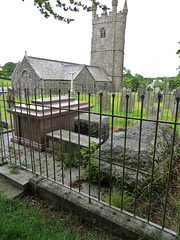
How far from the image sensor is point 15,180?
278cm

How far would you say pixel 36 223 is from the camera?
2012mm

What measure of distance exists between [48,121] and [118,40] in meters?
31.2

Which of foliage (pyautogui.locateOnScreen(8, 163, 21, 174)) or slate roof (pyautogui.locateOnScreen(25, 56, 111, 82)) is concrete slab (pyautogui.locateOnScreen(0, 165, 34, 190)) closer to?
foliage (pyautogui.locateOnScreen(8, 163, 21, 174))

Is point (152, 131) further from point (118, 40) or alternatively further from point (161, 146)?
point (118, 40)

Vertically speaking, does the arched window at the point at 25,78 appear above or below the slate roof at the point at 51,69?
below

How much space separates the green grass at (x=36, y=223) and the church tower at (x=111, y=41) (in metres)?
29.2

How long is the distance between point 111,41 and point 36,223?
3355 centimetres

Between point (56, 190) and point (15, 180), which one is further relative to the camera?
point (15, 180)

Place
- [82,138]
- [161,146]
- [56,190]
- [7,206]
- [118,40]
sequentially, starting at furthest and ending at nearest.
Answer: [118,40] < [82,138] < [161,146] < [56,190] < [7,206]

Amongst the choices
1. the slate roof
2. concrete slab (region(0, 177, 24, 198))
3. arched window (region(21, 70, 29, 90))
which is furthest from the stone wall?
concrete slab (region(0, 177, 24, 198))

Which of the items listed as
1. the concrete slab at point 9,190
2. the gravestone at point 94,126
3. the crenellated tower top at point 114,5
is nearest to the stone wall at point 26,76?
the gravestone at point 94,126

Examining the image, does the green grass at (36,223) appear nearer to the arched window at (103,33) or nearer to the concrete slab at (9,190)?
the concrete slab at (9,190)

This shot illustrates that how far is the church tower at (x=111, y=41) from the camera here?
30219 mm

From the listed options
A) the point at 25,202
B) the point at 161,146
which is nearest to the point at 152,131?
the point at 161,146
